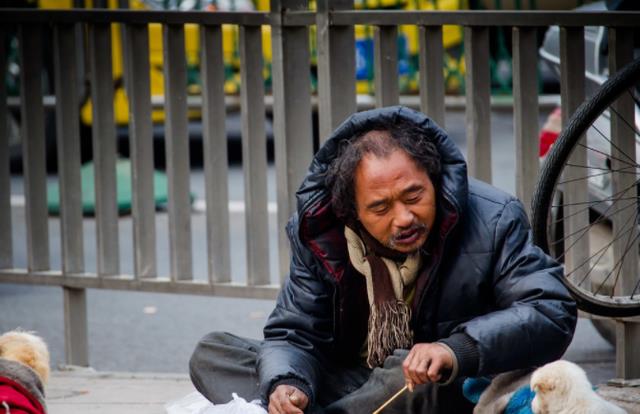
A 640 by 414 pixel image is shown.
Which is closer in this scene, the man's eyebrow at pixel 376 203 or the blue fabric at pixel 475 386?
the man's eyebrow at pixel 376 203

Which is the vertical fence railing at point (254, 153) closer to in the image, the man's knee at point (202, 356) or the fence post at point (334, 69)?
the fence post at point (334, 69)

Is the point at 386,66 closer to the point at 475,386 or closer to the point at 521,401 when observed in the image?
the point at 475,386

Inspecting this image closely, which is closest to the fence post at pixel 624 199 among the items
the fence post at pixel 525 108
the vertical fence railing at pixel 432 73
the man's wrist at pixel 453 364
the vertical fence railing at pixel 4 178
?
the fence post at pixel 525 108

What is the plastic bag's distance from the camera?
10.8 ft

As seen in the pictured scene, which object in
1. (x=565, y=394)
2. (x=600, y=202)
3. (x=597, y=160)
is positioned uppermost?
(x=597, y=160)

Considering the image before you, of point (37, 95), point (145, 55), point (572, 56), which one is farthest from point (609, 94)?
point (37, 95)

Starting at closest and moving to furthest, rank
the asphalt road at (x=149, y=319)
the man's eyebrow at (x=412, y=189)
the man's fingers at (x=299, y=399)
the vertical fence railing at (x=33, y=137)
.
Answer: the man's eyebrow at (x=412, y=189), the man's fingers at (x=299, y=399), the vertical fence railing at (x=33, y=137), the asphalt road at (x=149, y=319)

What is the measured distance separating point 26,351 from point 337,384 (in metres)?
0.84

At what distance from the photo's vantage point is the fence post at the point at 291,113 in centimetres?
448

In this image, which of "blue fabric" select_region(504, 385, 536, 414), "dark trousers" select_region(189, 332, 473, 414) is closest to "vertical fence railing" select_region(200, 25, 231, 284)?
"dark trousers" select_region(189, 332, 473, 414)

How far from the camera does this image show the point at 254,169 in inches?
182

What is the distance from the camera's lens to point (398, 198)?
306 centimetres

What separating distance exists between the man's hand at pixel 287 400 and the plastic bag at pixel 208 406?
→ 11cm

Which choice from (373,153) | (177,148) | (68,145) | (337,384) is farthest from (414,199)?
(68,145)
